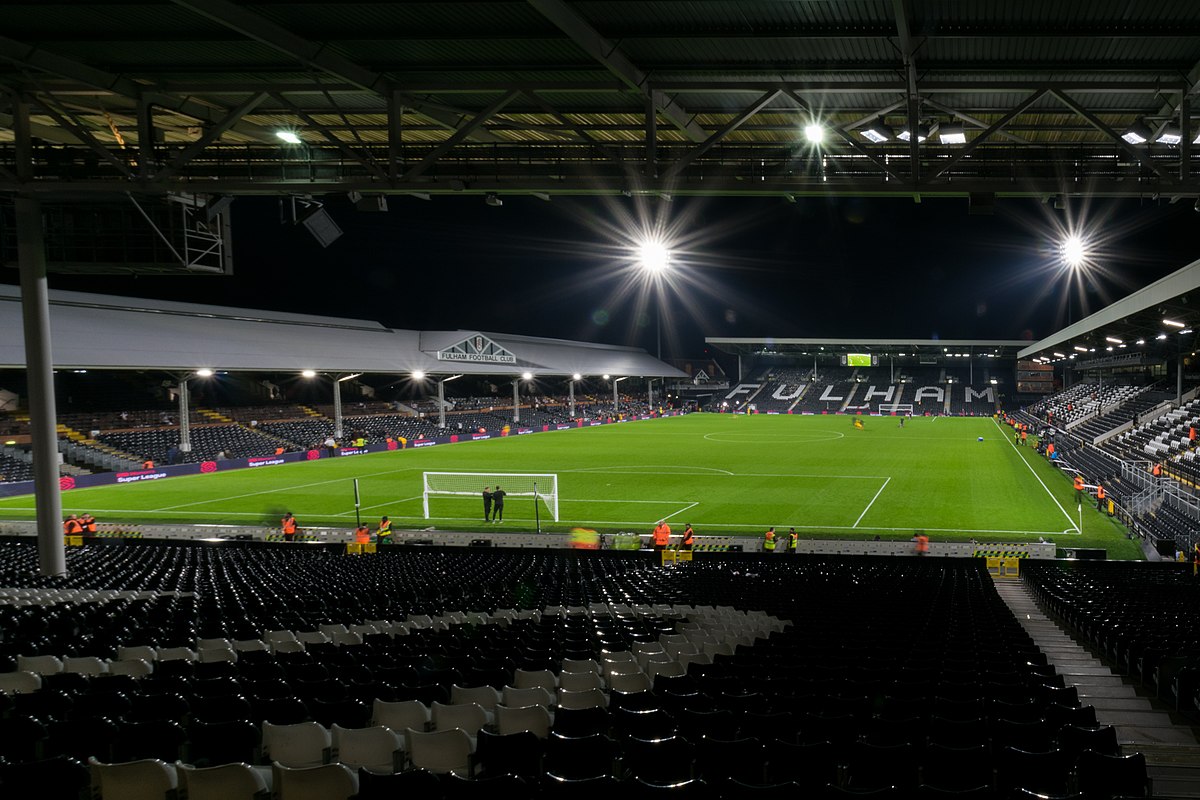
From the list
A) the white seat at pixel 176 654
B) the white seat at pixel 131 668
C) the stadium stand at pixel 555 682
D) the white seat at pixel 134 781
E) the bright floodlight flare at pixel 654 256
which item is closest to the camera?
the white seat at pixel 134 781

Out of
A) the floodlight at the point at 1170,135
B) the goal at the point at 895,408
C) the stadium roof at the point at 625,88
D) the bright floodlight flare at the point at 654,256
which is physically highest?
the bright floodlight flare at the point at 654,256

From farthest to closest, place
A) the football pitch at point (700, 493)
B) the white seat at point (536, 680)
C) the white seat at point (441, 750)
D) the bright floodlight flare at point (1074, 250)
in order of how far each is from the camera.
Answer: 1. the bright floodlight flare at point (1074, 250)
2. the football pitch at point (700, 493)
3. the white seat at point (536, 680)
4. the white seat at point (441, 750)

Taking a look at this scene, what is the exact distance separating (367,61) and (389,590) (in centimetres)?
927

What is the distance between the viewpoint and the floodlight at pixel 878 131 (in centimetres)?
1170

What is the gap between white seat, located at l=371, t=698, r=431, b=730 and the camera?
19.3 ft

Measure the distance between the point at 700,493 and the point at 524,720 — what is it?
90.8 feet

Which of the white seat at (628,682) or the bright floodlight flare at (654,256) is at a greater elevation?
the bright floodlight flare at (654,256)

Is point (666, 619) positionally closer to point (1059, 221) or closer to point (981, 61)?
point (981, 61)

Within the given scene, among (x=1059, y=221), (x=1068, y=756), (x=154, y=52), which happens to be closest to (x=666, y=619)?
(x=1068, y=756)

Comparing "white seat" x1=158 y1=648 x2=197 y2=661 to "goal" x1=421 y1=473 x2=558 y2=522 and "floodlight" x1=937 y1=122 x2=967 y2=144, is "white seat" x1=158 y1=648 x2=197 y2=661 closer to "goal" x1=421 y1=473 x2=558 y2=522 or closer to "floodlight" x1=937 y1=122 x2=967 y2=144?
"floodlight" x1=937 y1=122 x2=967 y2=144

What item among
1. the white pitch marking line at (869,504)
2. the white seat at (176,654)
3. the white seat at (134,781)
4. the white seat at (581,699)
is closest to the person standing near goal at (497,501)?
the white pitch marking line at (869,504)

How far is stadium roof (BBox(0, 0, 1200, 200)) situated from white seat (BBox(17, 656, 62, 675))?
7.16 m

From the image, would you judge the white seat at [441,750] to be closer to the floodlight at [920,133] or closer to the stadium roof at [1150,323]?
the floodlight at [920,133]

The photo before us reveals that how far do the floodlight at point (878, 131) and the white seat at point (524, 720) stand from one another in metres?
9.99
